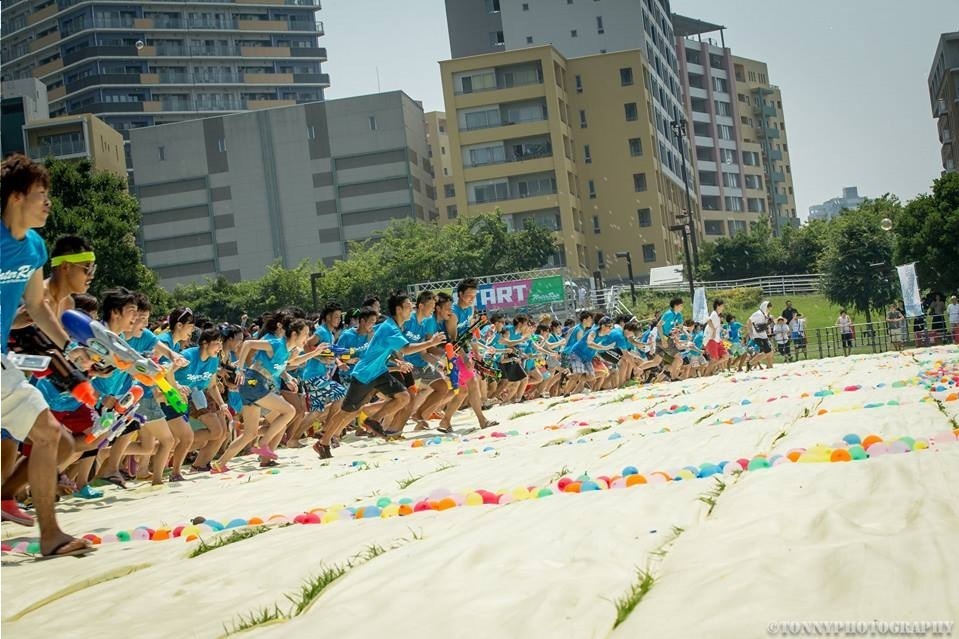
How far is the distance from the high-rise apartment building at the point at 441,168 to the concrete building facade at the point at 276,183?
3510 mm

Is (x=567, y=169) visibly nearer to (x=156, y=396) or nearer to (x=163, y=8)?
(x=163, y=8)

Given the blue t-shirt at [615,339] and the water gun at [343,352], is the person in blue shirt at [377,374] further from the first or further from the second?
the blue t-shirt at [615,339]

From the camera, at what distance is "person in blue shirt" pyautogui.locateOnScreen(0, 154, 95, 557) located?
18.7 ft

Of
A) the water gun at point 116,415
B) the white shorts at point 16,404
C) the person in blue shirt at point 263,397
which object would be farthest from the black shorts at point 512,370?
the white shorts at point 16,404

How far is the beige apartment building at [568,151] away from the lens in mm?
78500

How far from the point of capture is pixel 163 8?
116 meters

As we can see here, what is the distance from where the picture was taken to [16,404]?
5672 mm

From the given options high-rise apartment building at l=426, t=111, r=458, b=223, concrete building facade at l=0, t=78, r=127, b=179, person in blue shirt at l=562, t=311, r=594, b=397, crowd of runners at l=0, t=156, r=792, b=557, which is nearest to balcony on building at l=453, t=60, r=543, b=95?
high-rise apartment building at l=426, t=111, r=458, b=223

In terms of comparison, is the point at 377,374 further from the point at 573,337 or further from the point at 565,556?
the point at 573,337

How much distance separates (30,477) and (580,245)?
250 feet

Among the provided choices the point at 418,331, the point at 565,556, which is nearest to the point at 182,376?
the point at 418,331

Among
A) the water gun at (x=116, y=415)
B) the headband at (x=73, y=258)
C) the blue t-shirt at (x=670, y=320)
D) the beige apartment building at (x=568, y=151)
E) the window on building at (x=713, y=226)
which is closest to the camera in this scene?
the headband at (x=73, y=258)

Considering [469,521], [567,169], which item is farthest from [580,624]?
[567,169]

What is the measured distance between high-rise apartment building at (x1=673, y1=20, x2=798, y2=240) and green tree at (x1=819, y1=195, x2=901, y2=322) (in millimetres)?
55210
